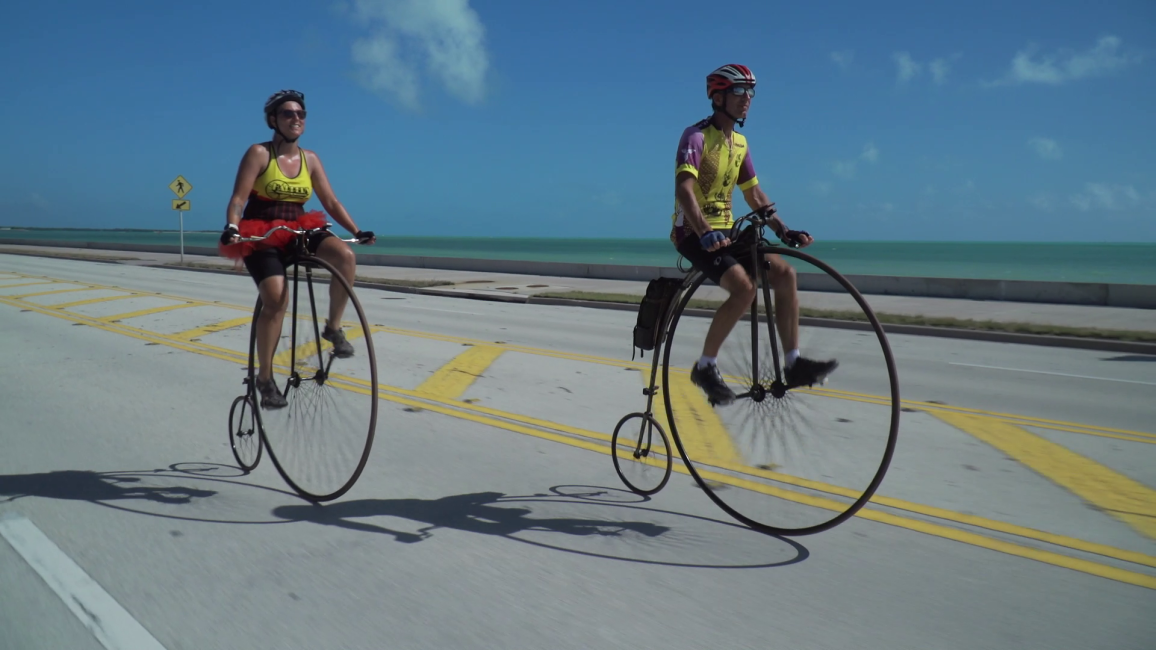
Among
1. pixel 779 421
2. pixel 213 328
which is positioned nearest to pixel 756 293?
pixel 779 421

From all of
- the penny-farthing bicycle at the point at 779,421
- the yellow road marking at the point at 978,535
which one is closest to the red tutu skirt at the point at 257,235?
the yellow road marking at the point at 978,535

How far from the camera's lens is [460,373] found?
9.62 meters

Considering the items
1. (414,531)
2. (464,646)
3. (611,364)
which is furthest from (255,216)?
(611,364)

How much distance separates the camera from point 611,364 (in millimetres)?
10539

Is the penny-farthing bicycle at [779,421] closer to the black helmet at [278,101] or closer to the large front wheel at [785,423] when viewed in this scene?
the large front wheel at [785,423]

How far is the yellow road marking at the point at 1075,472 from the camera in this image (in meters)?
4.80

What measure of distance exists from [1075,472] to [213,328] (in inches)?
483

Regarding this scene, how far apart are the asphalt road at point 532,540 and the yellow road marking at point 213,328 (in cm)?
420

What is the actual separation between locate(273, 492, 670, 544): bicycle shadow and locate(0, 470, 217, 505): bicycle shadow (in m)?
0.80

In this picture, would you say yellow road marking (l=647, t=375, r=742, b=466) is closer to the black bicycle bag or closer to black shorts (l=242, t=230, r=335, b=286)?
the black bicycle bag

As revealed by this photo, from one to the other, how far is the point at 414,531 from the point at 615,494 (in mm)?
1305

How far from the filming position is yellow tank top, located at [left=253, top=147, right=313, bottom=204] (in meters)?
5.04

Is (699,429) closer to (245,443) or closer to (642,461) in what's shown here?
(642,461)

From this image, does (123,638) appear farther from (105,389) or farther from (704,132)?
(105,389)
